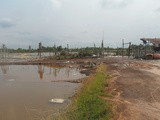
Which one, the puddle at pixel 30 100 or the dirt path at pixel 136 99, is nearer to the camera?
the dirt path at pixel 136 99

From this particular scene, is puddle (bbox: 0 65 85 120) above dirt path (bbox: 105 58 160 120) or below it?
below

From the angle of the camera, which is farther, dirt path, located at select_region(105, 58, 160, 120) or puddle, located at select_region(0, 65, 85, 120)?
puddle, located at select_region(0, 65, 85, 120)

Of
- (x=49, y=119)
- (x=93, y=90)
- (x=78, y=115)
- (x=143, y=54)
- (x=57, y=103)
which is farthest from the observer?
(x=143, y=54)

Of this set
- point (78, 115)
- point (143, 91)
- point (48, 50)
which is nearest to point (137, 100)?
point (143, 91)

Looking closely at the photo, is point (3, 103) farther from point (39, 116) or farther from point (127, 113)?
point (127, 113)

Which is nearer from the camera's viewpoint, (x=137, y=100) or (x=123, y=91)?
(x=137, y=100)

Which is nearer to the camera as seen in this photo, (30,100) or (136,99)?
(136,99)

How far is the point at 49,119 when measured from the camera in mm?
11344

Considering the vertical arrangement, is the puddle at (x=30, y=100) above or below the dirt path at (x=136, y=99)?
below

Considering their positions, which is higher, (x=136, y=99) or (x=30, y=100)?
(x=136, y=99)

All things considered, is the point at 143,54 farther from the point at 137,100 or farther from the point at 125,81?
the point at 137,100

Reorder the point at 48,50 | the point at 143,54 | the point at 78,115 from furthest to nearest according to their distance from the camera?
the point at 48,50 < the point at 143,54 < the point at 78,115

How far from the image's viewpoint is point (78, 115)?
10.5 m

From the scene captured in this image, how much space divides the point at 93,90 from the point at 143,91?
2.68 metres
